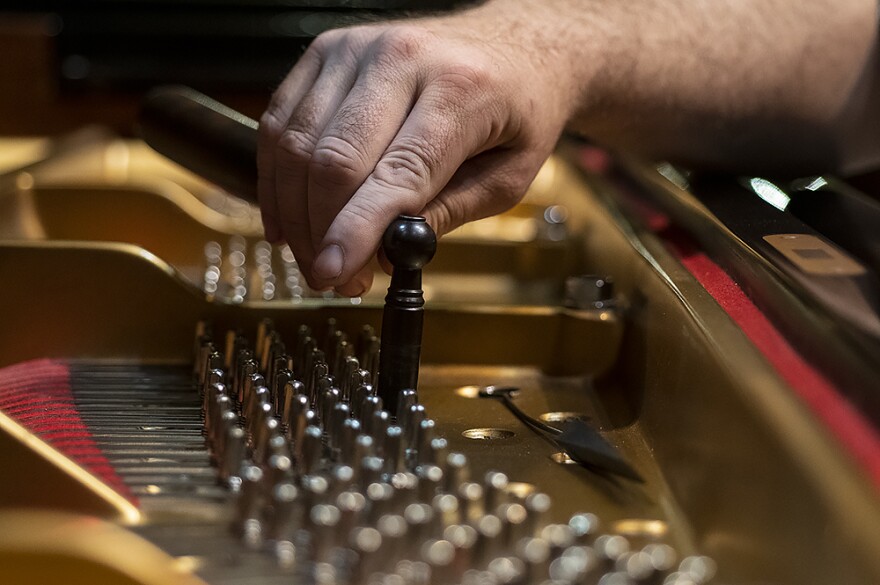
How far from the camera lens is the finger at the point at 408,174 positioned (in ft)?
3.71

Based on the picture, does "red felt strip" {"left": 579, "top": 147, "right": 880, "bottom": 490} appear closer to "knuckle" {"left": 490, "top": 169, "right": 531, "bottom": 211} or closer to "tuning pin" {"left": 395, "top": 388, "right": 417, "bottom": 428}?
"knuckle" {"left": 490, "top": 169, "right": 531, "bottom": 211}

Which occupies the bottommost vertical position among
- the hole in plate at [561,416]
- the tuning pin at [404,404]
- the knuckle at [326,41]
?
A: the hole in plate at [561,416]

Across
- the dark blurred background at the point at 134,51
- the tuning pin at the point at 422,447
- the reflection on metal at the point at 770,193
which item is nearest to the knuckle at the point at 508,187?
the reflection on metal at the point at 770,193

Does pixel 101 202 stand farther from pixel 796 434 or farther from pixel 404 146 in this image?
pixel 796 434

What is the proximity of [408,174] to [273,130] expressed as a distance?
265 mm

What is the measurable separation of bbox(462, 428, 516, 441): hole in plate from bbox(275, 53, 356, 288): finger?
0.97 feet

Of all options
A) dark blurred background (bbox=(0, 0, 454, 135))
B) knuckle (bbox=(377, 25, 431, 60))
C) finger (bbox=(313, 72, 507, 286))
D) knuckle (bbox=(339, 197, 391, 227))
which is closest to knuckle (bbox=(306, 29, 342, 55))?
knuckle (bbox=(377, 25, 431, 60))

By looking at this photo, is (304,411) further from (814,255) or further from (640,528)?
(814,255)

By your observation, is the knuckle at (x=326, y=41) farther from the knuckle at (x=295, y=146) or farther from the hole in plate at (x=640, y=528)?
the hole in plate at (x=640, y=528)

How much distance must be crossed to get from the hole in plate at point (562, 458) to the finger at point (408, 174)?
298mm

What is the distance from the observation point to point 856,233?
1.33m

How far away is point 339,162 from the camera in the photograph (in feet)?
3.84

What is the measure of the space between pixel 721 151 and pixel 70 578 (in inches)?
49.3

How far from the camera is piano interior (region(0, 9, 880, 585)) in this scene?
0.77 meters
